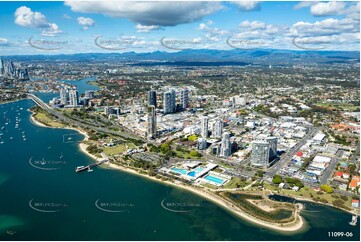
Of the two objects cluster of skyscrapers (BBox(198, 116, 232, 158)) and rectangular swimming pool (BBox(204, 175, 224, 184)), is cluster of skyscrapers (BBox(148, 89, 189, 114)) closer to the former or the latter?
cluster of skyscrapers (BBox(198, 116, 232, 158))

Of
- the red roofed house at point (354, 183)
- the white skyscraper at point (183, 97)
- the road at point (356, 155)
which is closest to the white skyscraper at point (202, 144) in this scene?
the red roofed house at point (354, 183)

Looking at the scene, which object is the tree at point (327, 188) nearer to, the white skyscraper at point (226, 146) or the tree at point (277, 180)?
the tree at point (277, 180)

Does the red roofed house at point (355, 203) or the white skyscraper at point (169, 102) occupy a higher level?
the white skyscraper at point (169, 102)

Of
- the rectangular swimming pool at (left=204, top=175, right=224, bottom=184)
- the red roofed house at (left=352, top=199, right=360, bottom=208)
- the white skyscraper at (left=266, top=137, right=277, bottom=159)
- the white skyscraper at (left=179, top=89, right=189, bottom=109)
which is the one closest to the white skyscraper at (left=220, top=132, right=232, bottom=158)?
the white skyscraper at (left=266, top=137, right=277, bottom=159)

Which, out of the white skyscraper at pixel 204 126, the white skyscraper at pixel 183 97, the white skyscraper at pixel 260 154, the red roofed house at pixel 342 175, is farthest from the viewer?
the white skyscraper at pixel 183 97

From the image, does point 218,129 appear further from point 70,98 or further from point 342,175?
point 70,98

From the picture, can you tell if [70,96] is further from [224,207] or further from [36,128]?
[224,207]

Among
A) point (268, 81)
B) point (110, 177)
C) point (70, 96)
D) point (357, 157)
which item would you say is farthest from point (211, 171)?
point (268, 81)
